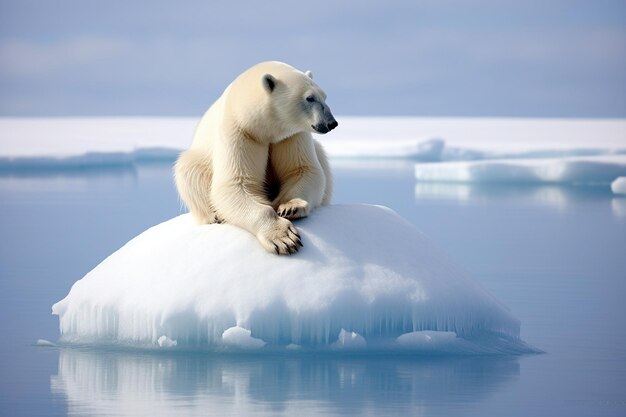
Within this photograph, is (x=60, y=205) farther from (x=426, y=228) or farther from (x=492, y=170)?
(x=492, y=170)

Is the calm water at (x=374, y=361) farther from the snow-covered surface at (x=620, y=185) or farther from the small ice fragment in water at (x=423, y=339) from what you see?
the snow-covered surface at (x=620, y=185)

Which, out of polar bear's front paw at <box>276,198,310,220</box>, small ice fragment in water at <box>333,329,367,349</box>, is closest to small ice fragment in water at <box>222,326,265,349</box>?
small ice fragment in water at <box>333,329,367,349</box>

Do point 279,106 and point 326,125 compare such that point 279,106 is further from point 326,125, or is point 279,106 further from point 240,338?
point 240,338

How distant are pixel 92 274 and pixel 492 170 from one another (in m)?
17.0

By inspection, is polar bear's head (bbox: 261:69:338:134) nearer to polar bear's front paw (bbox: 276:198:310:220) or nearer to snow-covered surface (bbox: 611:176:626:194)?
polar bear's front paw (bbox: 276:198:310:220)

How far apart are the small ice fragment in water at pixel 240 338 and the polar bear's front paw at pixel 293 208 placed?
828mm

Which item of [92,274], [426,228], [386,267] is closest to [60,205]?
[426,228]

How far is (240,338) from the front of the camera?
7.17 m

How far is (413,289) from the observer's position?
24.3ft

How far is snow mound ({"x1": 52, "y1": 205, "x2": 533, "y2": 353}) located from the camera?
→ 7.20 m

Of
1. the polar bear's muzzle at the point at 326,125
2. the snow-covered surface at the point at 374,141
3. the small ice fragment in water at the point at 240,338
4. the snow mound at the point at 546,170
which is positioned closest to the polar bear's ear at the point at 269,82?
the polar bear's muzzle at the point at 326,125

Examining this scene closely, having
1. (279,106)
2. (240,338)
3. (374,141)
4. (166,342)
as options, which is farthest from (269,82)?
(374,141)

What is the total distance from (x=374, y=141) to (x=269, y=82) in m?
36.3

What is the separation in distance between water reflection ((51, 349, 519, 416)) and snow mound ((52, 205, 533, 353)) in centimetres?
14
